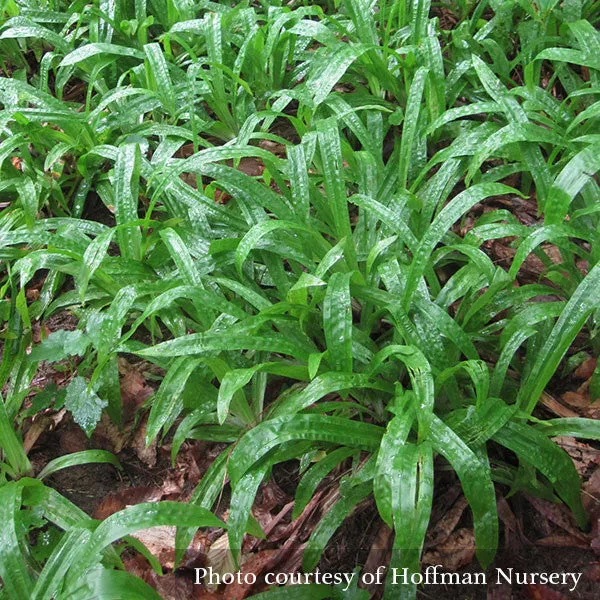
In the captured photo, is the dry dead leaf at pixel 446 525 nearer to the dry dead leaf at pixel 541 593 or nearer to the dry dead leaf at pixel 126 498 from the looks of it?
the dry dead leaf at pixel 541 593

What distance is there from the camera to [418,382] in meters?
1.45

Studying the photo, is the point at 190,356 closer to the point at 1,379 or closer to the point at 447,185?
the point at 1,379

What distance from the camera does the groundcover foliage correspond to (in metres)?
1.46

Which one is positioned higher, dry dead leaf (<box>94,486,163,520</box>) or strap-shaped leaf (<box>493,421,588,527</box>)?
strap-shaped leaf (<box>493,421,588,527</box>)

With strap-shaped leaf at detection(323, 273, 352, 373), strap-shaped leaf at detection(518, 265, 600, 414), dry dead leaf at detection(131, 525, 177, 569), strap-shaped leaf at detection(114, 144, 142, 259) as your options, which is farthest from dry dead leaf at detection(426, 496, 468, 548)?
strap-shaped leaf at detection(114, 144, 142, 259)

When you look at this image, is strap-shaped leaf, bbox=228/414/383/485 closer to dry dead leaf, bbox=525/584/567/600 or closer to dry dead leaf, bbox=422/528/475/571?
dry dead leaf, bbox=422/528/475/571

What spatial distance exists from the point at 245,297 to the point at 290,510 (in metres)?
Result: 0.56

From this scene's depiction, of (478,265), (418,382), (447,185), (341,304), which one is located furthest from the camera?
(447,185)

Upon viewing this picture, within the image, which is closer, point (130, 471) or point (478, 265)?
point (478, 265)

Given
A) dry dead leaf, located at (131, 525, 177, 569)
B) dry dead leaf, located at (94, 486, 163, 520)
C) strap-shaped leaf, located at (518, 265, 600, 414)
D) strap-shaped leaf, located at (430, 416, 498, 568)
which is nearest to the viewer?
strap-shaped leaf, located at (430, 416, 498, 568)

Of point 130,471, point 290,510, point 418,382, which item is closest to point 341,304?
point 418,382

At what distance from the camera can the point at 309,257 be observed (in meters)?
1.85

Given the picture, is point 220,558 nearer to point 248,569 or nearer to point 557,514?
point 248,569

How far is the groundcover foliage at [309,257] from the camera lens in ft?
4.78
